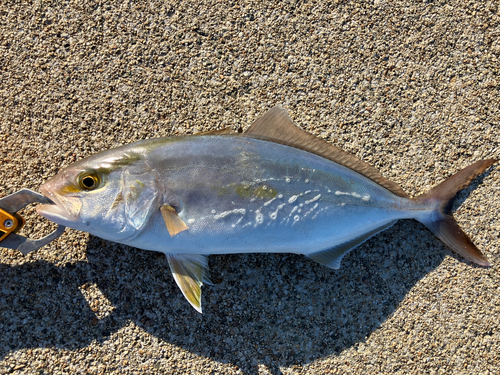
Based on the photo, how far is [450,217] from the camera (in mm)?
1870

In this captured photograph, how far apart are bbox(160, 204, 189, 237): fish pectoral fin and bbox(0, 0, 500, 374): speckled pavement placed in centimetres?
41

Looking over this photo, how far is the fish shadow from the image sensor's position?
1.90 meters

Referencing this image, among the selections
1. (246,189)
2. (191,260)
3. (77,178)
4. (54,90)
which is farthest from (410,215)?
(54,90)

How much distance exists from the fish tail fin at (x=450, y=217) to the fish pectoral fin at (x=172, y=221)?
1.29 m

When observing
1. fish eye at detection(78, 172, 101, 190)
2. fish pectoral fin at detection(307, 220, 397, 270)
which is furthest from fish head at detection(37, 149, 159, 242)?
fish pectoral fin at detection(307, 220, 397, 270)

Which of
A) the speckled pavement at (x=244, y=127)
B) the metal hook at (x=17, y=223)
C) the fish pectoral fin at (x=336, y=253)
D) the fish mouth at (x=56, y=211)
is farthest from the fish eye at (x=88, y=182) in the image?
the fish pectoral fin at (x=336, y=253)

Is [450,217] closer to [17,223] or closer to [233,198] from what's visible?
→ [233,198]

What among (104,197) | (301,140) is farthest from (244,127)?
(104,197)

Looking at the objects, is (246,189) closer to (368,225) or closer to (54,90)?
(368,225)

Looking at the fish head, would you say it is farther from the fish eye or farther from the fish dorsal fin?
the fish dorsal fin

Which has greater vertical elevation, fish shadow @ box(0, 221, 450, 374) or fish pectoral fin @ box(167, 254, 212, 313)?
fish pectoral fin @ box(167, 254, 212, 313)

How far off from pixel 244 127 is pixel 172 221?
2.41ft

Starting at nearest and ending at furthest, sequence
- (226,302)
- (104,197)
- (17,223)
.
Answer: (104,197)
(17,223)
(226,302)

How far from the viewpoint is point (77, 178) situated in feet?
5.28
